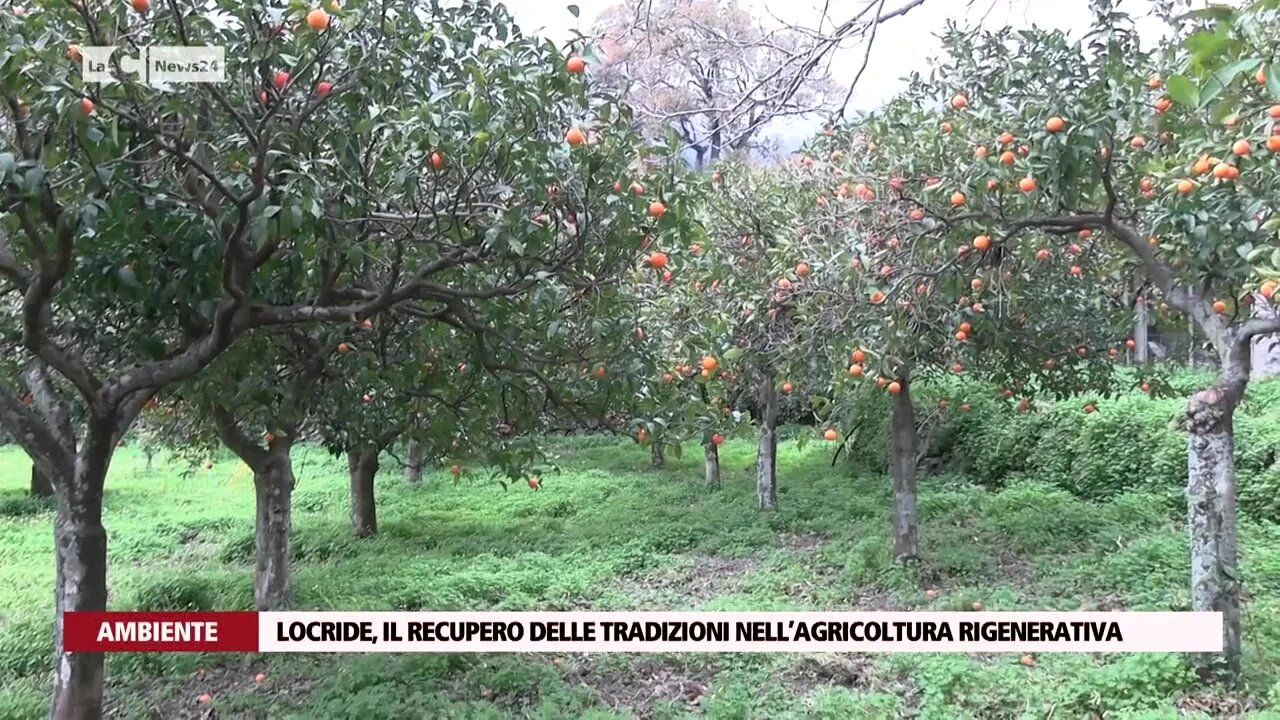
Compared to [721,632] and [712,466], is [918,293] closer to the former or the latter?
[721,632]

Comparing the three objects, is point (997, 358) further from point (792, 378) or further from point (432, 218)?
point (432, 218)

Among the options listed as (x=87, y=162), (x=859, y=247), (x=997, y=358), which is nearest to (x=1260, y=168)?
(x=859, y=247)

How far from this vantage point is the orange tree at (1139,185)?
3477 millimetres

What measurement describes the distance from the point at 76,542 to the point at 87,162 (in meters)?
1.57

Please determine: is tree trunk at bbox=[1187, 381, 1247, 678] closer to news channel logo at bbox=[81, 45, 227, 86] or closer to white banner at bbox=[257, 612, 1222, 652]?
white banner at bbox=[257, 612, 1222, 652]

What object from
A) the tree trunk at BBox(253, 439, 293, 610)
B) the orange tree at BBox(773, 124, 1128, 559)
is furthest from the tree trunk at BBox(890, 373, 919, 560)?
the tree trunk at BBox(253, 439, 293, 610)

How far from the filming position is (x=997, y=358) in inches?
267

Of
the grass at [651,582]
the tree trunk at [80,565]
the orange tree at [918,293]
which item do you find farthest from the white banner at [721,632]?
the orange tree at [918,293]

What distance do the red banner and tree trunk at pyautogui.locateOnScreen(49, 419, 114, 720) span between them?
5 cm

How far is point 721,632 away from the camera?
464 cm

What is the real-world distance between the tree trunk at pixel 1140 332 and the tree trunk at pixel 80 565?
5.82 metres

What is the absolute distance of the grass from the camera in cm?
415

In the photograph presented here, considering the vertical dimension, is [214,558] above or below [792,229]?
below

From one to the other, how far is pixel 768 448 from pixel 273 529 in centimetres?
479
